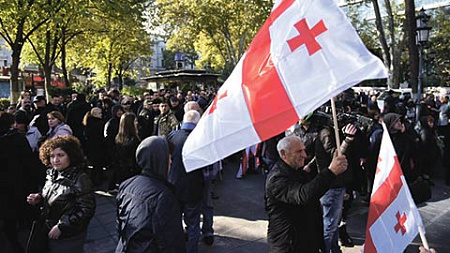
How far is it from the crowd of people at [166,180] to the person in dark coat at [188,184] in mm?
12

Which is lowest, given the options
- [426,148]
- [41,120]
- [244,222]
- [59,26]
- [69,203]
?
[244,222]

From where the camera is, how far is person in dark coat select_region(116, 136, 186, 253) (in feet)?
8.17

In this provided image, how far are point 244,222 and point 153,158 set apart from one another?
10.8ft

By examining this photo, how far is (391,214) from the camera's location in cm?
244

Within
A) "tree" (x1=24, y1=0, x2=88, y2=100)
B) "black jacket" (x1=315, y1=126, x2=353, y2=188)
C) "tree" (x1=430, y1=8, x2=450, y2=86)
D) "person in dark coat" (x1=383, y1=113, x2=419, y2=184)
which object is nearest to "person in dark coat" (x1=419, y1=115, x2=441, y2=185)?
"person in dark coat" (x1=383, y1=113, x2=419, y2=184)

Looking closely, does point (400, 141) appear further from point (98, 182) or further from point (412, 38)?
point (412, 38)

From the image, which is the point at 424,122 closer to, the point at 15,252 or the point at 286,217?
the point at 286,217

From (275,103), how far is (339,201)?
2.32m

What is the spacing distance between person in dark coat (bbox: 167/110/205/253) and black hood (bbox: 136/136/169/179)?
57.9 inches

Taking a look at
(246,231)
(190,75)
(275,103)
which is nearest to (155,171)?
(275,103)

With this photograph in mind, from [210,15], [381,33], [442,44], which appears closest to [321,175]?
[381,33]

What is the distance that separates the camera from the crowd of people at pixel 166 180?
2596 mm

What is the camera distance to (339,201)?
4070 millimetres

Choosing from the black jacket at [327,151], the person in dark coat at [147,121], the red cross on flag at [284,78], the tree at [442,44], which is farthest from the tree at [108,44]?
the tree at [442,44]
